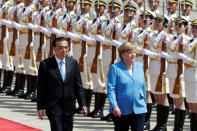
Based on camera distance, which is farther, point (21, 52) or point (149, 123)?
point (21, 52)

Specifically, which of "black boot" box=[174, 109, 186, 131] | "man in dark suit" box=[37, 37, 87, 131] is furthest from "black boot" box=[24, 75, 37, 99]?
"man in dark suit" box=[37, 37, 87, 131]

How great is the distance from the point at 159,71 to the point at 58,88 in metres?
3.15

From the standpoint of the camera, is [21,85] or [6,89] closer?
[21,85]

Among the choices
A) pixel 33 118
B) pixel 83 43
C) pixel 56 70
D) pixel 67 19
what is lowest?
pixel 33 118

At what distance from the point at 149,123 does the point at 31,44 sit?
340 cm

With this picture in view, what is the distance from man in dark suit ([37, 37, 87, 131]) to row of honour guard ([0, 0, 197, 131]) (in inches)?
98.6

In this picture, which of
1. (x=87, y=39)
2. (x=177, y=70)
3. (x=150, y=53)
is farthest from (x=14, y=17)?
(x=177, y=70)

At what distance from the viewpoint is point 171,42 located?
9.68 m

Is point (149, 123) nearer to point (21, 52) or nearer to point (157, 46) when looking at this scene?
point (157, 46)

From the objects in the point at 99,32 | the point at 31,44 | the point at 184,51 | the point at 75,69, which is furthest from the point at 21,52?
the point at 75,69

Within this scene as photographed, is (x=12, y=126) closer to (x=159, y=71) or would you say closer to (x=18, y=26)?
(x=159, y=71)

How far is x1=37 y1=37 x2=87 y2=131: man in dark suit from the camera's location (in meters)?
7.20

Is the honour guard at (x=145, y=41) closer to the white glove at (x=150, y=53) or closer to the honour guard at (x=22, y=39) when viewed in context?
the white glove at (x=150, y=53)

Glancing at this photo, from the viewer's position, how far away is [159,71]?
10055 mm
